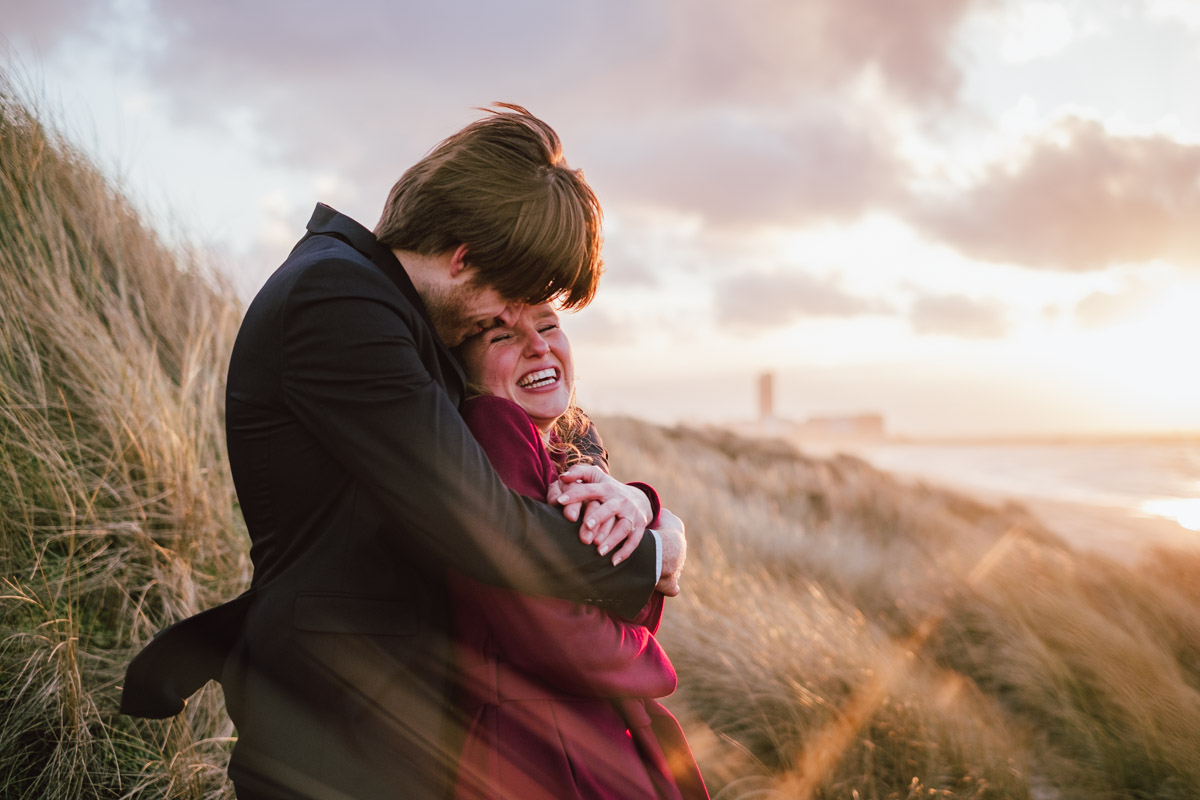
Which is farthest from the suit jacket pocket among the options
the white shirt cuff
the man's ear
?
the man's ear

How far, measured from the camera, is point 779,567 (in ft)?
18.8

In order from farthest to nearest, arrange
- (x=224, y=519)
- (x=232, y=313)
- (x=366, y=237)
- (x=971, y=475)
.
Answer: (x=971, y=475) → (x=232, y=313) → (x=224, y=519) → (x=366, y=237)

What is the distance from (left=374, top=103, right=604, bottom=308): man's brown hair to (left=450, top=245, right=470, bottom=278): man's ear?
11mm

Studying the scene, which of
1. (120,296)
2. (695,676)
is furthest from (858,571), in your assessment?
(120,296)

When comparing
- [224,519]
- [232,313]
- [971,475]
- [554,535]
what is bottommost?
[971,475]

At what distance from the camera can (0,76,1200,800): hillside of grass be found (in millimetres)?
2578

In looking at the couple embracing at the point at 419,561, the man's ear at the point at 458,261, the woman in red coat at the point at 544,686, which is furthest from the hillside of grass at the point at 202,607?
the man's ear at the point at 458,261

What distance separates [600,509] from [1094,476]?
22.3 m

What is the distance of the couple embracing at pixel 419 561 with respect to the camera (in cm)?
143

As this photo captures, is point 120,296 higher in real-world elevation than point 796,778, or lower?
higher

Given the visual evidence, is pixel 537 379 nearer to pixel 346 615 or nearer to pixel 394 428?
pixel 394 428

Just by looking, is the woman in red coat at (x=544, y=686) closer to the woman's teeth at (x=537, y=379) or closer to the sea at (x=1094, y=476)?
the woman's teeth at (x=537, y=379)

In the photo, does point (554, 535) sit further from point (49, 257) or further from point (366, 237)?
point (49, 257)

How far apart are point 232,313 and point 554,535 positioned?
4822 mm
